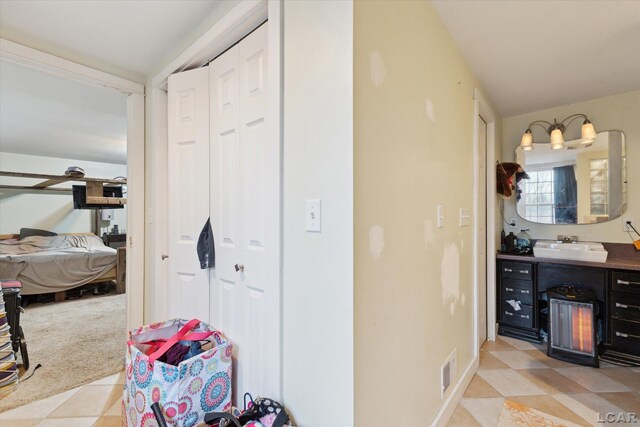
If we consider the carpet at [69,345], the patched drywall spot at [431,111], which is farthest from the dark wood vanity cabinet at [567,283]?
the carpet at [69,345]

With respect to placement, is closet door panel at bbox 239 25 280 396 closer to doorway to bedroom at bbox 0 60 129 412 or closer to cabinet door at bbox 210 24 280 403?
cabinet door at bbox 210 24 280 403

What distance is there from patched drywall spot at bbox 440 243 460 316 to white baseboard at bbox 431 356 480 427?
1.54ft

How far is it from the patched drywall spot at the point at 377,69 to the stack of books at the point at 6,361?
2.78 m

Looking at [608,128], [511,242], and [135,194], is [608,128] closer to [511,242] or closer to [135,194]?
[511,242]

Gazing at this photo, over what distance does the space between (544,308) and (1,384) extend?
427 cm

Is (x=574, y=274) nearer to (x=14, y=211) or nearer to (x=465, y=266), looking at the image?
(x=465, y=266)

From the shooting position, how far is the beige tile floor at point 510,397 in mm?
1661

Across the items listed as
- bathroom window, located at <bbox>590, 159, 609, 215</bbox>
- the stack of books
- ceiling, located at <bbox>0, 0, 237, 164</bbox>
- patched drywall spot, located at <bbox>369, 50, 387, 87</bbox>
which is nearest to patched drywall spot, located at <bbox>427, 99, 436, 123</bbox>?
patched drywall spot, located at <bbox>369, 50, 387, 87</bbox>

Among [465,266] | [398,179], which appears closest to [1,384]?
[398,179]

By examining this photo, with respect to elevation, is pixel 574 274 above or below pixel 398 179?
below

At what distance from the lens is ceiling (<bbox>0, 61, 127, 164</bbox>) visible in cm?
250

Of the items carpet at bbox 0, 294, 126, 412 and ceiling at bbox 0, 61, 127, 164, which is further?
ceiling at bbox 0, 61, 127, 164

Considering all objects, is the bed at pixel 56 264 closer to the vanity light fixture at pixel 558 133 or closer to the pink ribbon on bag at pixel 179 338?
the pink ribbon on bag at pixel 179 338

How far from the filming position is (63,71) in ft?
6.43
